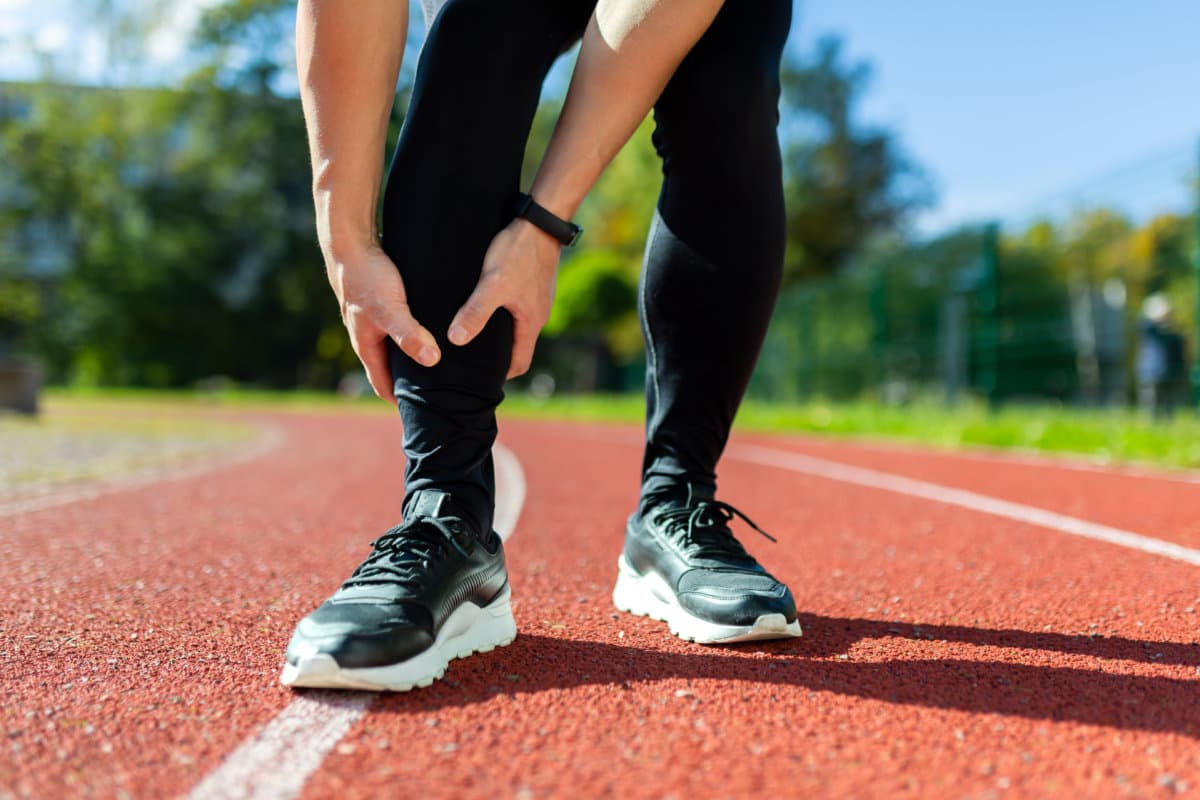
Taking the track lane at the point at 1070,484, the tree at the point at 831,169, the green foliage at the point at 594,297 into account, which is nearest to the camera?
the track lane at the point at 1070,484

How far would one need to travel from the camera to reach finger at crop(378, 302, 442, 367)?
4.63ft

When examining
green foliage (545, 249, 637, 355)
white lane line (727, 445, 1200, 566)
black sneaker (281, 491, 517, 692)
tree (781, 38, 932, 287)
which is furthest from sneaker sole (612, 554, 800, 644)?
tree (781, 38, 932, 287)

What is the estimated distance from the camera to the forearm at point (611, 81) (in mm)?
1510

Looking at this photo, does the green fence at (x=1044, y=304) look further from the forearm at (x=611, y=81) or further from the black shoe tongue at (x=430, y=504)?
the black shoe tongue at (x=430, y=504)

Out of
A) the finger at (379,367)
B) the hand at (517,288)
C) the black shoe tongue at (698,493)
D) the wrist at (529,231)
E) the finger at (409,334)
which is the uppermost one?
the wrist at (529,231)

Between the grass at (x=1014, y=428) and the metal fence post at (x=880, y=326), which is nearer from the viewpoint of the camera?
the grass at (x=1014, y=428)

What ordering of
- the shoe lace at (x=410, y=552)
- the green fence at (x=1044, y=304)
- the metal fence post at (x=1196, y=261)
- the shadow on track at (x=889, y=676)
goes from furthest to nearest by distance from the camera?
the green fence at (x=1044, y=304) → the metal fence post at (x=1196, y=261) → the shoe lace at (x=410, y=552) → the shadow on track at (x=889, y=676)

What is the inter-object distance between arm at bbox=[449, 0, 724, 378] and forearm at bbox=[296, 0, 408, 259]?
0.22 metres

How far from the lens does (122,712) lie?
3.94 ft

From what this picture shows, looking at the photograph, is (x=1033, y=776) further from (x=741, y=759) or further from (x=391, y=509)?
(x=391, y=509)

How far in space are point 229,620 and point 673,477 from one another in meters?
0.82

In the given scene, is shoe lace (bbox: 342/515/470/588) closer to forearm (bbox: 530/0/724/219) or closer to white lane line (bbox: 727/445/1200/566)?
forearm (bbox: 530/0/724/219)

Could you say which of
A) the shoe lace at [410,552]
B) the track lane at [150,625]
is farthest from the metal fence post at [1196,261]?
the shoe lace at [410,552]

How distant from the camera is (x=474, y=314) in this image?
56.2 inches
